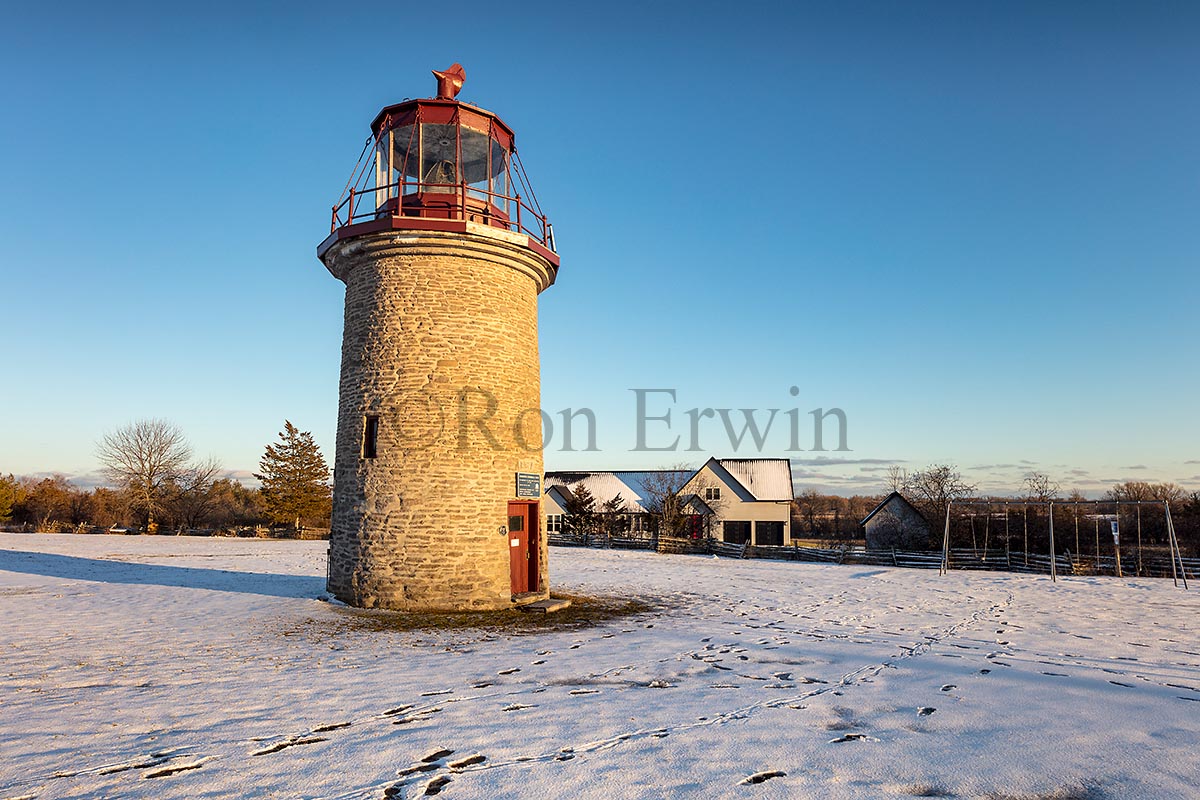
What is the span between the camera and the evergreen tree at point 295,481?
159ft

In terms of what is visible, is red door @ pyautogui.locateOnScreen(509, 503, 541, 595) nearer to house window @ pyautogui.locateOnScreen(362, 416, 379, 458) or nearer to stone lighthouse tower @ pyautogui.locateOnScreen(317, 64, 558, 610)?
stone lighthouse tower @ pyautogui.locateOnScreen(317, 64, 558, 610)

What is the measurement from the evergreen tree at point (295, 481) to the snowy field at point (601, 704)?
35.9 metres

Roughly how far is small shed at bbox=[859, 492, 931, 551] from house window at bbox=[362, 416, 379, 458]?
29.8 metres

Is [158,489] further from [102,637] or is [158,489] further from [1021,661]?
[1021,661]

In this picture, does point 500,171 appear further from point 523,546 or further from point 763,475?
point 763,475

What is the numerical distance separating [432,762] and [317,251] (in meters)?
11.2

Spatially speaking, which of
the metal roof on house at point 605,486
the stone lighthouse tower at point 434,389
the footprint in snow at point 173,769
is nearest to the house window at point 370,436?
the stone lighthouse tower at point 434,389

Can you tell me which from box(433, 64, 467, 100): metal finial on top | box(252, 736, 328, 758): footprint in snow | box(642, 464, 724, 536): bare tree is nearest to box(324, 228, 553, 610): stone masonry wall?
box(433, 64, 467, 100): metal finial on top

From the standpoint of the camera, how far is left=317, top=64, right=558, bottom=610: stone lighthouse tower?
12359mm

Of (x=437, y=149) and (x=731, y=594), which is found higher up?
(x=437, y=149)

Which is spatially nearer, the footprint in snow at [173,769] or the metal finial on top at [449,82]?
the footprint in snow at [173,769]

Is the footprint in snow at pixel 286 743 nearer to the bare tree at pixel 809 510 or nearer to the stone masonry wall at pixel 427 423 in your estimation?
the stone masonry wall at pixel 427 423

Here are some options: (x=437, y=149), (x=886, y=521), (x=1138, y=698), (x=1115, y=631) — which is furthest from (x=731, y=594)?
(x=886, y=521)

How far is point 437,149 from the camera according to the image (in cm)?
1390
